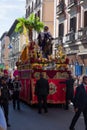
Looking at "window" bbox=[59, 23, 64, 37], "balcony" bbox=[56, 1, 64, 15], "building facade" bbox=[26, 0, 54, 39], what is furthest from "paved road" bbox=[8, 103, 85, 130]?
"building facade" bbox=[26, 0, 54, 39]

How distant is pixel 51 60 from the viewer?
65.9ft

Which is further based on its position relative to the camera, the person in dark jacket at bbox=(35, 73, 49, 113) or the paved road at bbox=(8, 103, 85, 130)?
the person in dark jacket at bbox=(35, 73, 49, 113)

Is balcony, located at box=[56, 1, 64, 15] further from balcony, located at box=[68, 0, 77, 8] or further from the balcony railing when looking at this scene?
the balcony railing

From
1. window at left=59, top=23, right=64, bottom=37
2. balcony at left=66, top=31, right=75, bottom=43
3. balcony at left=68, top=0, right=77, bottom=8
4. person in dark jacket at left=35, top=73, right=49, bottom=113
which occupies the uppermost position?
balcony at left=68, top=0, right=77, bottom=8

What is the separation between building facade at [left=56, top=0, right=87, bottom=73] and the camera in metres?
33.8

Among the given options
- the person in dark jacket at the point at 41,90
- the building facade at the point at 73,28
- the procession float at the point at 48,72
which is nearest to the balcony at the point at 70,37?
the building facade at the point at 73,28

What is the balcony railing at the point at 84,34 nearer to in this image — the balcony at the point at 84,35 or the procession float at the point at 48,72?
the balcony at the point at 84,35

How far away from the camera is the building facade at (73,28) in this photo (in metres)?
33.8

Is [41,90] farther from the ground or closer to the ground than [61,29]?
closer to the ground

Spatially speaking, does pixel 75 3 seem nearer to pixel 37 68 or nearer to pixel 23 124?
pixel 37 68

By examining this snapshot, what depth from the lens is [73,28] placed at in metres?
36.4

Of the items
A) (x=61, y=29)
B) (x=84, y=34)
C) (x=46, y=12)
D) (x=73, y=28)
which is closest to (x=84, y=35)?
(x=84, y=34)

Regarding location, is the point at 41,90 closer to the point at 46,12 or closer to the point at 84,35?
the point at 84,35

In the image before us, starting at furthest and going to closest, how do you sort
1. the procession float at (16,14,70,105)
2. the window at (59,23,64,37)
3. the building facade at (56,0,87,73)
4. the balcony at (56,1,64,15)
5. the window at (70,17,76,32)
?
the window at (59,23,64,37) < the balcony at (56,1,64,15) < the window at (70,17,76,32) < the building facade at (56,0,87,73) < the procession float at (16,14,70,105)
